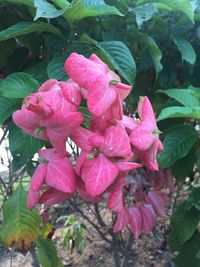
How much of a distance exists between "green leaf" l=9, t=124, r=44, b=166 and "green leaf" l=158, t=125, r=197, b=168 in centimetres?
35

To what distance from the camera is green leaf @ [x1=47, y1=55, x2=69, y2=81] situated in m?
0.96

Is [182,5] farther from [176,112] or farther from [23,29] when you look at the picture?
[23,29]

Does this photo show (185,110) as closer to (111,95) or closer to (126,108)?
(111,95)

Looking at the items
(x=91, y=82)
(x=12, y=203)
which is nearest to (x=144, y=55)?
(x=12, y=203)

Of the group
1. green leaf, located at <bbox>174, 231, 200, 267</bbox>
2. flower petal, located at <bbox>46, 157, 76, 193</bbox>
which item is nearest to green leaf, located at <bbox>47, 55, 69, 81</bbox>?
flower petal, located at <bbox>46, 157, 76, 193</bbox>

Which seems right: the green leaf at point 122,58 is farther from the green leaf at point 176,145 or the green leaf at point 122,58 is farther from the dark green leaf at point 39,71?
the green leaf at point 176,145

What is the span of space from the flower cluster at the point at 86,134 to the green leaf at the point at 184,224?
764 millimetres

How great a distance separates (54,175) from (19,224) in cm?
45

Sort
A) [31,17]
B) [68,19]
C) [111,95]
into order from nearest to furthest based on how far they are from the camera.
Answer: [111,95], [68,19], [31,17]

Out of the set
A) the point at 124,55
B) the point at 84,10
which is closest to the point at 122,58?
the point at 124,55

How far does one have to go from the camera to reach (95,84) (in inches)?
25.8

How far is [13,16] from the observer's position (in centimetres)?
111

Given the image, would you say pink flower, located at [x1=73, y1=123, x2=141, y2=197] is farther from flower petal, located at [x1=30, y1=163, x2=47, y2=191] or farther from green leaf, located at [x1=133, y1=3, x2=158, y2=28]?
green leaf, located at [x1=133, y1=3, x2=158, y2=28]

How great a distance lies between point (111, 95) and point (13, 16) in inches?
22.2
